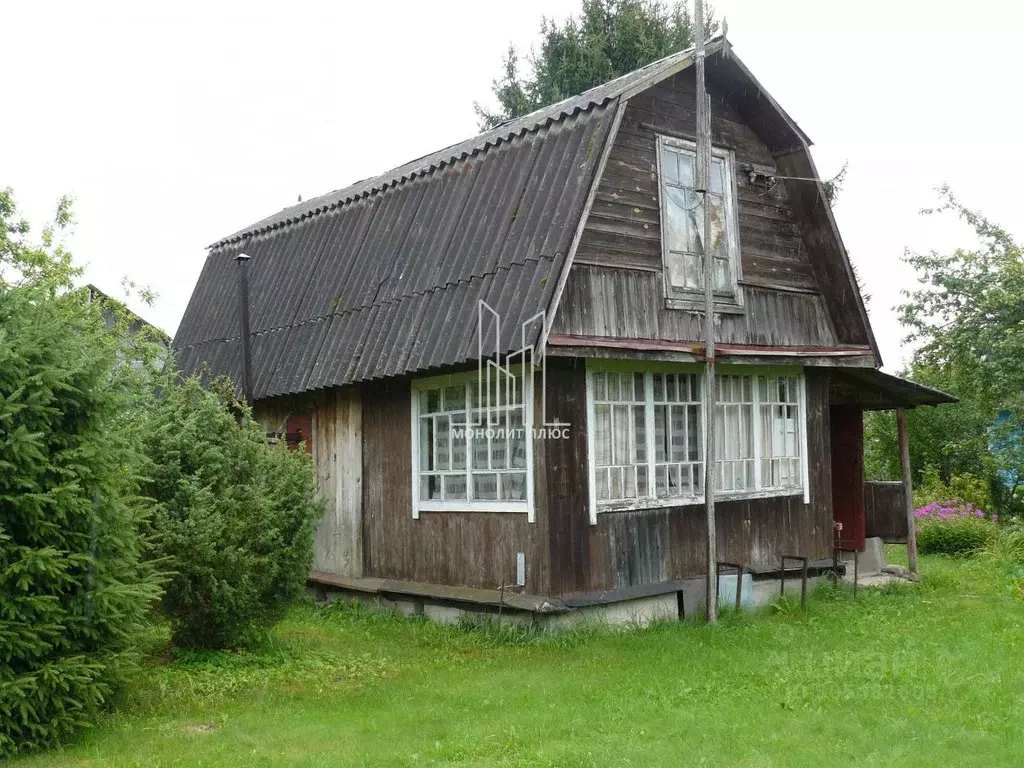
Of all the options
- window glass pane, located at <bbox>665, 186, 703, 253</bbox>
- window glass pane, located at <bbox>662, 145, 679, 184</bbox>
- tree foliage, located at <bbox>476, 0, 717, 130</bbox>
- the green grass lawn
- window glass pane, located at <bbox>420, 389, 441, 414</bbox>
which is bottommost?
the green grass lawn

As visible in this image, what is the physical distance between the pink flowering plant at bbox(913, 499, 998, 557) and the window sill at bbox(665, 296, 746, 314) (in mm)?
7846

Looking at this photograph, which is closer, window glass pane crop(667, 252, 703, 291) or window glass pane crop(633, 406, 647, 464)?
window glass pane crop(633, 406, 647, 464)

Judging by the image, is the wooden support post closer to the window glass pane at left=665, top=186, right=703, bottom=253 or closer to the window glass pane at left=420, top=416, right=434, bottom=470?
the window glass pane at left=665, top=186, right=703, bottom=253

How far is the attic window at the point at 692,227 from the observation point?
11.5m

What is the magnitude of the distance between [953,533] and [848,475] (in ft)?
14.1

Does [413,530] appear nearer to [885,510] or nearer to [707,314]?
[707,314]

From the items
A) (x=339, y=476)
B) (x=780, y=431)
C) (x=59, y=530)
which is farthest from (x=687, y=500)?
(x=59, y=530)

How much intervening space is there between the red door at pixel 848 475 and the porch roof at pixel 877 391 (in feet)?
1.25

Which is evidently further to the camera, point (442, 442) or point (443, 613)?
point (442, 442)

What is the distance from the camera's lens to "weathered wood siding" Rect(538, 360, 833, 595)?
10320 millimetres

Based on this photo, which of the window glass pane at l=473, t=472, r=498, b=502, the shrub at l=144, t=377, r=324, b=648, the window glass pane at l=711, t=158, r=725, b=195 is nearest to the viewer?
the shrub at l=144, t=377, r=324, b=648

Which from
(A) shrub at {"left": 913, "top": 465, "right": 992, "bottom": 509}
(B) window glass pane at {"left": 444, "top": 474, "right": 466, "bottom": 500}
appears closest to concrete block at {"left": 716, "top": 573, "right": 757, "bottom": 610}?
(B) window glass pane at {"left": 444, "top": 474, "right": 466, "bottom": 500}

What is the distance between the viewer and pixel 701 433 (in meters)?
11.7

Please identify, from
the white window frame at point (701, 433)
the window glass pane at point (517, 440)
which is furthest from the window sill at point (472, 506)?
the white window frame at point (701, 433)
